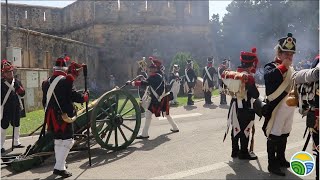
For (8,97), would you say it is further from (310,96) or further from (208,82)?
(208,82)

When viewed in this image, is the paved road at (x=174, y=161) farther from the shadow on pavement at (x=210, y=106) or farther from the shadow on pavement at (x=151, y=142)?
the shadow on pavement at (x=210, y=106)

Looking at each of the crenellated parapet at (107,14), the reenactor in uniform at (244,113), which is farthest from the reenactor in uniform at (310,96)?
the crenellated parapet at (107,14)

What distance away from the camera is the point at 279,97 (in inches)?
198

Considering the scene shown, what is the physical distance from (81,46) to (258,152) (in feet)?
61.8

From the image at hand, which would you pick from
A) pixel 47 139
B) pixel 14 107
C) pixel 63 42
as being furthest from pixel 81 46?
pixel 47 139

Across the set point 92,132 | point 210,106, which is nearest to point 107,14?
point 210,106

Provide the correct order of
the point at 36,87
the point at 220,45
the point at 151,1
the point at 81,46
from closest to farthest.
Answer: the point at 36,87
the point at 81,46
the point at 151,1
the point at 220,45

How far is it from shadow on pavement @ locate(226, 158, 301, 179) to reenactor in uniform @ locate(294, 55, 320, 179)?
833 mm

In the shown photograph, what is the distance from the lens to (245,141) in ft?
19.3

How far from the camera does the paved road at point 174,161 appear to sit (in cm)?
530

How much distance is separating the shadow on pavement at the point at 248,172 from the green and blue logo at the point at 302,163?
8.5 inches

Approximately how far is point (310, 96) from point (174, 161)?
2674 millimetres

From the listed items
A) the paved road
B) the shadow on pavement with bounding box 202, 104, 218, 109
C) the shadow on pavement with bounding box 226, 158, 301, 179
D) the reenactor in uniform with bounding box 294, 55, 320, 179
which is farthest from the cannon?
the shadow on pavement with bounding box 202, 104, 218, 109

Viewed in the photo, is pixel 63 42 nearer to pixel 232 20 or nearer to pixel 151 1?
pixel 151 1
